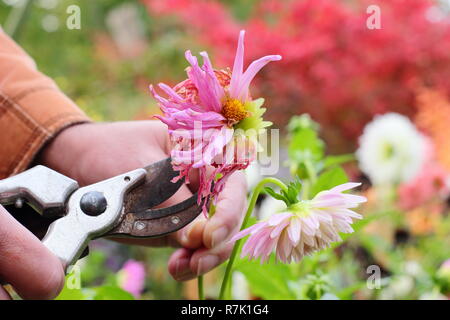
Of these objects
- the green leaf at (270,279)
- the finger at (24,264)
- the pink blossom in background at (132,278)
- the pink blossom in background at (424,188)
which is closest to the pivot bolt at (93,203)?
the finger at (24,264)

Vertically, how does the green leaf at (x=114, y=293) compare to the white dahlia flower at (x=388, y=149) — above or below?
below

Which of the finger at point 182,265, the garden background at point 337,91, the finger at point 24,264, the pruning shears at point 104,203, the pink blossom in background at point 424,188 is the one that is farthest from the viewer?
the pink blossom in background at point 424,188

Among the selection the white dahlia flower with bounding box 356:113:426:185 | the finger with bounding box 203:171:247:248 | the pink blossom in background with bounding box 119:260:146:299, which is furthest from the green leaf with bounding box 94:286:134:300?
the white dahlia flower with bounding box 356:113:426:185

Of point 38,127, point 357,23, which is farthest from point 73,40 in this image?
point 38,127

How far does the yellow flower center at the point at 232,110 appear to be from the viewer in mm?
478

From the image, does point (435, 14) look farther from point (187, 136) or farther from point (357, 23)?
point (187, 136)

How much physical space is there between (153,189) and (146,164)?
0.12 metres

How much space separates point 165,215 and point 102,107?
2.73 metres

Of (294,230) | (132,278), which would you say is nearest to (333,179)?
(294,230)

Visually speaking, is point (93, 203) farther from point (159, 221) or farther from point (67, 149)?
point (67, 149)

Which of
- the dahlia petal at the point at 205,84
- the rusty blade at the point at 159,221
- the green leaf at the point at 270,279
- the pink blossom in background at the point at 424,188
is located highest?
the pink blossom in background at the point at 424,188

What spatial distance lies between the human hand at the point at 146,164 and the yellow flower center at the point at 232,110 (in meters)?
0.16

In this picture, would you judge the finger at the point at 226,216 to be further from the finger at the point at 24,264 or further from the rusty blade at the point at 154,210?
the finger at the point at 24,264

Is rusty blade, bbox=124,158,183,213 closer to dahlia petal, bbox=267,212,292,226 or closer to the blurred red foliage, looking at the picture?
dahlia petal, bbox=267,212,292,226
